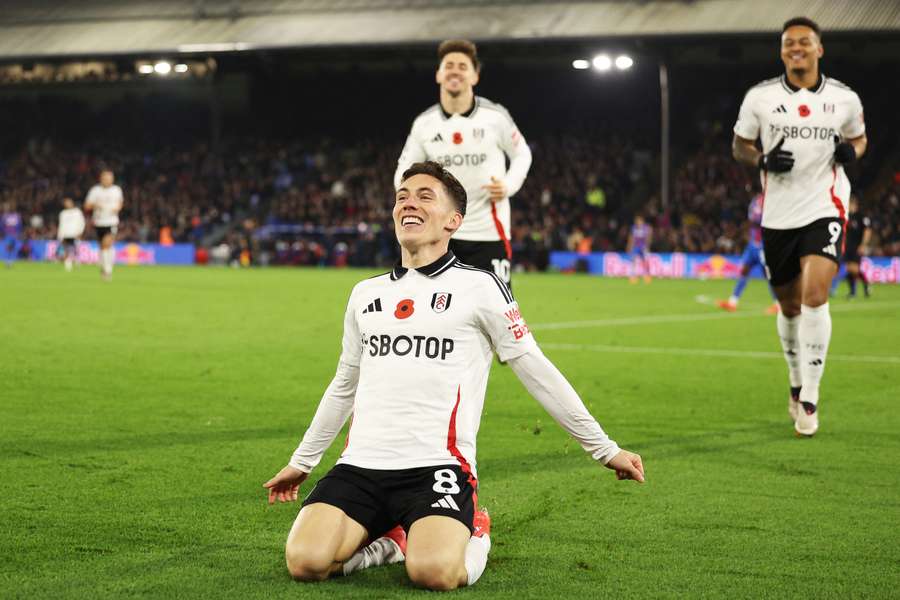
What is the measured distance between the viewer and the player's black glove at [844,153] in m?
7.99

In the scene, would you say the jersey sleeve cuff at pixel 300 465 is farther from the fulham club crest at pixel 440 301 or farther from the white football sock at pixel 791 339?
the white football sock at pixel 791 339

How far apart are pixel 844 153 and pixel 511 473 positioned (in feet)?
10.8

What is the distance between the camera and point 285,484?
466 centimetres

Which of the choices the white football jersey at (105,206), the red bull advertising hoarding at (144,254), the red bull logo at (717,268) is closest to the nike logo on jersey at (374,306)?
the white football jersey at (105,206)

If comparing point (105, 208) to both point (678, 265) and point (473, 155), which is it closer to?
point (678, 265)

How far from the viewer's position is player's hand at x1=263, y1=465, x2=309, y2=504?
464 cm

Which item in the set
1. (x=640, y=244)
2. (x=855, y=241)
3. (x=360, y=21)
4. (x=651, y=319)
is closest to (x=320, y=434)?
(x=651, y=319)

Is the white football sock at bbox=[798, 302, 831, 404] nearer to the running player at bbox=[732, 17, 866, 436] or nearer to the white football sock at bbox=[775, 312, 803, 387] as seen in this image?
the running player at bbox=[732, 17, 866, 436]

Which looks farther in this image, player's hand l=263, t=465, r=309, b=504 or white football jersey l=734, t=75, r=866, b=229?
white football jersey l=734, t=75, r=866, b=229

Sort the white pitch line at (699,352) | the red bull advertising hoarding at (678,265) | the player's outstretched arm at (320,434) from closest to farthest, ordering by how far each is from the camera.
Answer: the player's outstretched arm at (320,434) → the white pitch line at (699,352) → the red bull advertising hoarding at (678,265)

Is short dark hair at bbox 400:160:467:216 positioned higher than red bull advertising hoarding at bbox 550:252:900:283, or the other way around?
short dark hair at bbox 400:160:467:216

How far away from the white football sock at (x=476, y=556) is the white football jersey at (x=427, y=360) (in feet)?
0.94

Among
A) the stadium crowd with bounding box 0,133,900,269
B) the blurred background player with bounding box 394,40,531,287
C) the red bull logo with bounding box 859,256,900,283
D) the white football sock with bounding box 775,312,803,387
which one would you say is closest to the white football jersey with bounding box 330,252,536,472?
the white football sock with bounding box 775,312,803,387

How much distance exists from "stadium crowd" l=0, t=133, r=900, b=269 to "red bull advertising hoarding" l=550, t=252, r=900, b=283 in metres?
0.60
